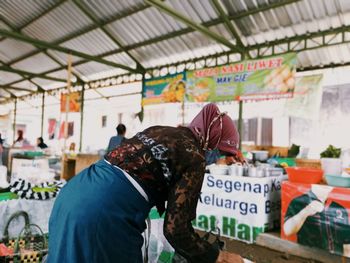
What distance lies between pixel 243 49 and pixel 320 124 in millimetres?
2444

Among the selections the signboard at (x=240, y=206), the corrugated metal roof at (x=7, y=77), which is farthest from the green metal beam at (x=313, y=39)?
the corrugated metal roof at (x=7, y=77)

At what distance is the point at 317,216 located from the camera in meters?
1.85

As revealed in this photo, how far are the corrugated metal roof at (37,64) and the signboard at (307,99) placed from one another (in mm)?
7911

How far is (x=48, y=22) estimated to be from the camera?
8.70 meters

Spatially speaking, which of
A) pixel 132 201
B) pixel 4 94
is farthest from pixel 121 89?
pixel 132 201

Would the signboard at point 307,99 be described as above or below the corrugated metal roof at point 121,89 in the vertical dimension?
below

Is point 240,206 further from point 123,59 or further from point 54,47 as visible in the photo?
point 123,59

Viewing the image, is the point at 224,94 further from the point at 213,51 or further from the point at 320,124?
the point at 320,124

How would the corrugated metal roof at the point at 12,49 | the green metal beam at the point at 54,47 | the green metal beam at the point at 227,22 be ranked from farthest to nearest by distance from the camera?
the corrugated metal roof at the point at 12,49, the green metal beam at the point at 54,47, the green metal beam at the point at 227,22

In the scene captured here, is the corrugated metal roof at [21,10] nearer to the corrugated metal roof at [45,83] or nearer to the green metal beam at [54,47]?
the green metal beam at [54,47]

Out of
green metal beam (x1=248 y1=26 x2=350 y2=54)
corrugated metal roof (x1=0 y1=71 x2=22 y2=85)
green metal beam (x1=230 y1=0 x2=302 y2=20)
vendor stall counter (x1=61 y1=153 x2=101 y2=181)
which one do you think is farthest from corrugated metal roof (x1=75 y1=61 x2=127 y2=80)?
green metal beam (x1=248 y1=26 x2=350 y2=54)

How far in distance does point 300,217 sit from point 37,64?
11.3m

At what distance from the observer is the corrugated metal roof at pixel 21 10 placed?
26.3 feet

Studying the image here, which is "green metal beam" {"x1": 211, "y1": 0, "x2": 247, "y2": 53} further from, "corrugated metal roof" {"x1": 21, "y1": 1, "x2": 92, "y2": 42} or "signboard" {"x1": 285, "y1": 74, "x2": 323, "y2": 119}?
"corrugated metal roof" {"x1": 21, "y1": 1, "x2": 92, "y2": 42}
